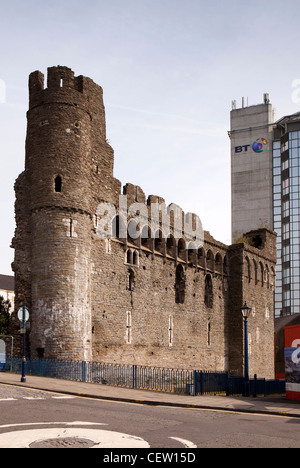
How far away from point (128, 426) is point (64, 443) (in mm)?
2418

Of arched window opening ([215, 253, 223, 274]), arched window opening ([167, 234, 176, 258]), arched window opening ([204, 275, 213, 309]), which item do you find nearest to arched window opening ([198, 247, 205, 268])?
arched window opening ([204, 275, 213, 309])

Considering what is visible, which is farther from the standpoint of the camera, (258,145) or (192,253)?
(258,145)

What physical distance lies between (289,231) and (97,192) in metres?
83.1

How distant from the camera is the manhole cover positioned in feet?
30.5

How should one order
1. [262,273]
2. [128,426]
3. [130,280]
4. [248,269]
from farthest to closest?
[262,273] → [248,269] → [130,280] → [128,426]

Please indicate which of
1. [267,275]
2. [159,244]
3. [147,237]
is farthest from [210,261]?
[267,275]

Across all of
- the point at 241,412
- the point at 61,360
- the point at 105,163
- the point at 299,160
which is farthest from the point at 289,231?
the point at 241,412

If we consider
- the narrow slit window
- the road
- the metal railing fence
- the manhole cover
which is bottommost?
the metal railing fence

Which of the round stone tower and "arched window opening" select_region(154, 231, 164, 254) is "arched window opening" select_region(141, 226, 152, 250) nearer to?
"arched window opening" select_region(154, 231, 164, 254)

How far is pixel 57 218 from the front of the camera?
27.6 m

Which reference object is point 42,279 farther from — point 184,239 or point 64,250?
point 184,239

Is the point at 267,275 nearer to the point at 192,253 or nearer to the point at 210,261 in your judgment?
the point at 210,261

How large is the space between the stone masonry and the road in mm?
10842

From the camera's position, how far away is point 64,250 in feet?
89.4
